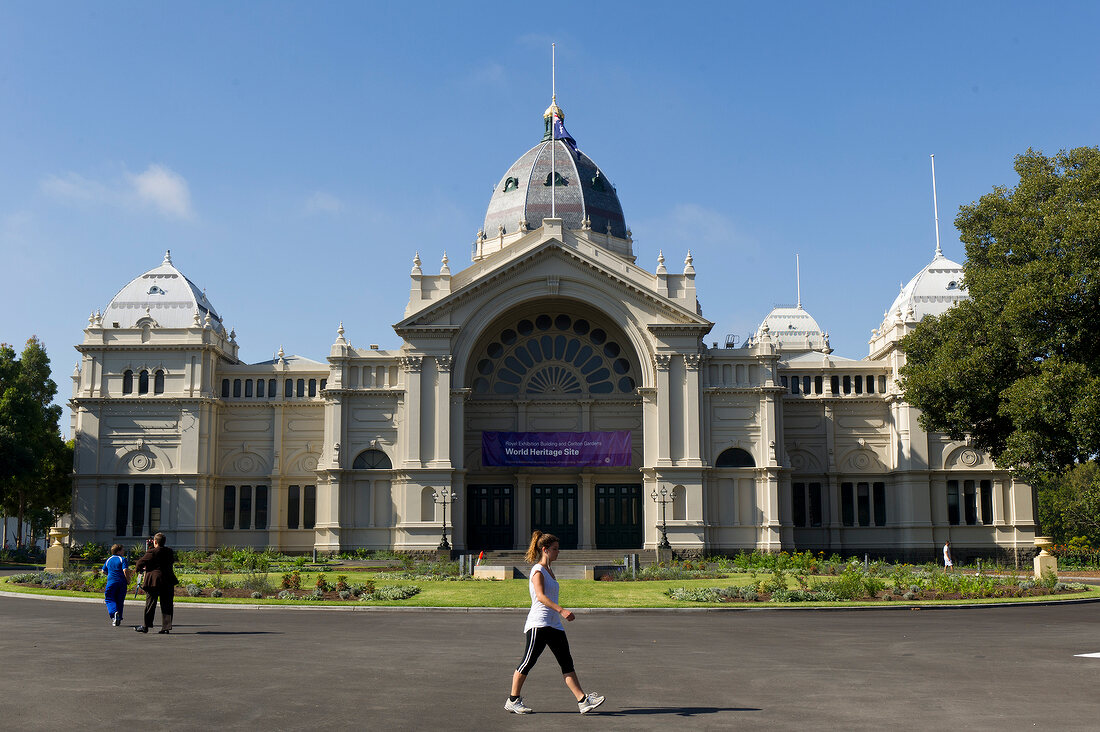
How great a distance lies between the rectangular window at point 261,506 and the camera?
204 feet

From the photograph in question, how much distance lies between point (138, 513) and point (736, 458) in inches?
1323

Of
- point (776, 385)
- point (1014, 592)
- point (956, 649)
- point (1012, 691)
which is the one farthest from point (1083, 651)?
point (776, 385)

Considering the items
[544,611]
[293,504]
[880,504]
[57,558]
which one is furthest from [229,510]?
[544,611]

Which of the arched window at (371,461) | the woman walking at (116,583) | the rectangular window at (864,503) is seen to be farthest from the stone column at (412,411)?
the woman walking at (116,583)

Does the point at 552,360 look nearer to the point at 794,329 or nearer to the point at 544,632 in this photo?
the point at 794,329

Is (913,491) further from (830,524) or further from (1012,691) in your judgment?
(1012,691)

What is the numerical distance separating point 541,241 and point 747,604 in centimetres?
3218

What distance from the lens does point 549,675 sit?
661 inches

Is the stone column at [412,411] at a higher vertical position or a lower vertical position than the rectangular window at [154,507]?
higher

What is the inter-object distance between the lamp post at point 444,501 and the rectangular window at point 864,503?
2371 centimetres

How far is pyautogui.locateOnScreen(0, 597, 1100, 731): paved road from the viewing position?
12.8 m

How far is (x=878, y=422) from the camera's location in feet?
207

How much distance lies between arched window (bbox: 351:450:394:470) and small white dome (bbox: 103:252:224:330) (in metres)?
13.2

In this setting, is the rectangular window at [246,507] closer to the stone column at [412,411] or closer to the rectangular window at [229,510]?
the rectangular window at [229,510]
